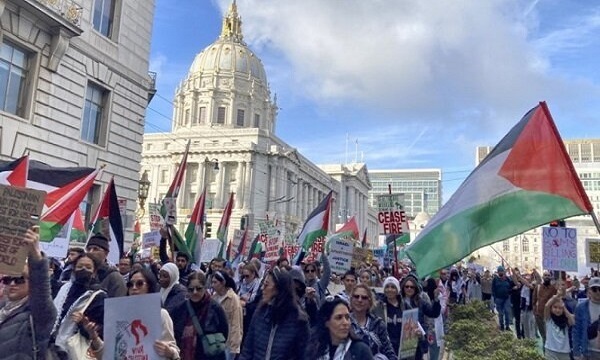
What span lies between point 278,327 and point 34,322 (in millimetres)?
1766

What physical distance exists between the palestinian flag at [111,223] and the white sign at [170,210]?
1398 mm

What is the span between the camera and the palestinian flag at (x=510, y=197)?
423 centimetres

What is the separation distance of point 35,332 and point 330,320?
6.56 feet

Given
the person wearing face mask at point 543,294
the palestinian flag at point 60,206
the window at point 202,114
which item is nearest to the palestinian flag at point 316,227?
the person wearing face mask at point 543,294

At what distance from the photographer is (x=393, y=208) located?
13.1 meters

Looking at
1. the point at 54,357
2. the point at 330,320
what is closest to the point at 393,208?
the point at 330,320

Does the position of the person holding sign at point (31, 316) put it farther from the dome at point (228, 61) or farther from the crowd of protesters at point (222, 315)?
the dome at point (228, 61)

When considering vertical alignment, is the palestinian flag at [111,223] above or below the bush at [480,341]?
above

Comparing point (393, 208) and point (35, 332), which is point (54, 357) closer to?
point (35, 332)

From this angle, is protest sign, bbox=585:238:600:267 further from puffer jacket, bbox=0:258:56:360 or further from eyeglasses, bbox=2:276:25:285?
eyeglasses, bbox=2:276:25:285

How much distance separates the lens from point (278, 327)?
4121mm

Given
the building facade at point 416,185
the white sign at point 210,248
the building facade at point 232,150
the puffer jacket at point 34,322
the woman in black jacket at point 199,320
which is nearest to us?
the puffer jacket at point 34,322

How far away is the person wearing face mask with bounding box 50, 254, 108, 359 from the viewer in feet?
12.1

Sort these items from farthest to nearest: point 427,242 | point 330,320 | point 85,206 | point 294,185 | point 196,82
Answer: point 196,82, point 294,185, point 85,206, point 427,242, point 330,320
